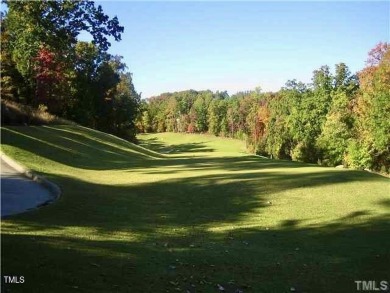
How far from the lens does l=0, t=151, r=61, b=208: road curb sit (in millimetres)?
14442

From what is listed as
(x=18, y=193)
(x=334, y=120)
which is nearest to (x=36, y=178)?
(x=18, y=193)

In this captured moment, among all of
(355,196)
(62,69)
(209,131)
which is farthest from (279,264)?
(209,131)

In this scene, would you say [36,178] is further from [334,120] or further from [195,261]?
[334,120]

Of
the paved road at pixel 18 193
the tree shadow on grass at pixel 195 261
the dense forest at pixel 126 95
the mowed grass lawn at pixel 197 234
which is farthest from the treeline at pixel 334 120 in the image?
the paved road at pixel 18 193

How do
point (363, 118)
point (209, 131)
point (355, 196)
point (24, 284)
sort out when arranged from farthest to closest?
1. point (209, 131)
2. point (363, 118)
3. point (355, 196)
4. point (24, 284)

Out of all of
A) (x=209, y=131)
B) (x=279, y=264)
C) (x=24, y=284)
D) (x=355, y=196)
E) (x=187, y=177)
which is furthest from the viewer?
(x=209, y=131)

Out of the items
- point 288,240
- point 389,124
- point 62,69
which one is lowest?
point 288,240

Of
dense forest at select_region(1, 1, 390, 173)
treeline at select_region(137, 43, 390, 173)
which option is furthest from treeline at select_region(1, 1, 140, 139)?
treeline at select_region(137, 43, 390, 173)

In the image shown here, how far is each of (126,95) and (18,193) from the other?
188ft

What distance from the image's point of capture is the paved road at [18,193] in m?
12.0

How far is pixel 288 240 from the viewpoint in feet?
37.8

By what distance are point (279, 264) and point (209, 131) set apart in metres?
119

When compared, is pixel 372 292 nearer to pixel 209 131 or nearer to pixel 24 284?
pixel 24 284

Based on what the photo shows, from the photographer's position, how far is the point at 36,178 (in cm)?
1670
